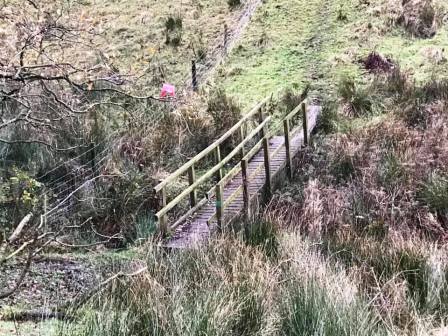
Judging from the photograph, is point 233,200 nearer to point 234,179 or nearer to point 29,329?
point 234,179

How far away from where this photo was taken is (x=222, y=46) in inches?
539

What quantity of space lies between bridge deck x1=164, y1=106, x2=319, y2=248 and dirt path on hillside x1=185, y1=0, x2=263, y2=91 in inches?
116

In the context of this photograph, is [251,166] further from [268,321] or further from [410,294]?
[268,321]

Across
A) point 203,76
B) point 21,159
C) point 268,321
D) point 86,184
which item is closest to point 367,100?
point 203,76

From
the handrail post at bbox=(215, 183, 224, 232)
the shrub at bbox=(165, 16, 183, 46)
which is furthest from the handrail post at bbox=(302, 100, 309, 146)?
the shrub at bbox=(165, 16, 183, 46)

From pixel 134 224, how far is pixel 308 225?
2770 mm

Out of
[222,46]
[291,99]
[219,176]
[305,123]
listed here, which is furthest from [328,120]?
[222,46]

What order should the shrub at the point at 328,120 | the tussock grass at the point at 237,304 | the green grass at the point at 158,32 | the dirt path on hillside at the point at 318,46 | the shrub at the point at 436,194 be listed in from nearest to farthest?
the tussock grass at the point at 237,304 < the shrub at the point at 436,194 < the shrub at the point at 328,120 < the dirt path on hillside at the point at 318,46 < the green grass at the point at 158,32

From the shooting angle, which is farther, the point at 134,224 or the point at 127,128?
the point at 127,128

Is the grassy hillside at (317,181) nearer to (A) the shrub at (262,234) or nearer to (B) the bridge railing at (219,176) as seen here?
(A) the shrub at (262,234)

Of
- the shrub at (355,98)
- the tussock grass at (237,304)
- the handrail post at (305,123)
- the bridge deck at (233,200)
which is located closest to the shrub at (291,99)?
the bridge deck at (233,200)

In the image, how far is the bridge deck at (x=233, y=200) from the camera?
21.7 feet

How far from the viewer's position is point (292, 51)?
42.5 ft

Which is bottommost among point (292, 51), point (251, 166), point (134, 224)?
point (134, 224)
